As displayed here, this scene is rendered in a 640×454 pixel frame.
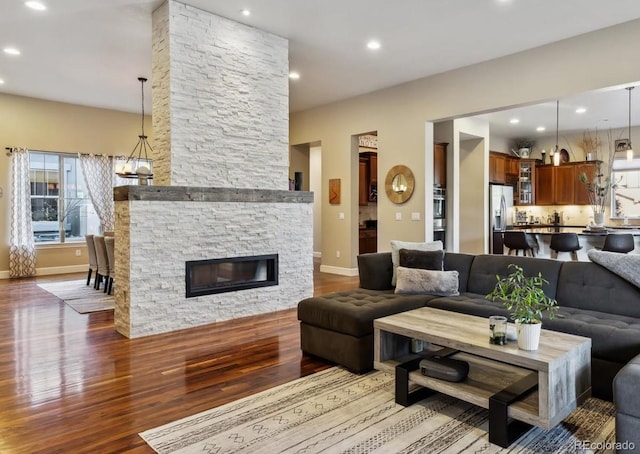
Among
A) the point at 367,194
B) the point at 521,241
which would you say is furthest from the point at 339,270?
the point at 521,241

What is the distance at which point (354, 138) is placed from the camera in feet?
26.5

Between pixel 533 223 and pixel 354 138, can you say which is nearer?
pixel 354 138

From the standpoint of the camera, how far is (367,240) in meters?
9.22

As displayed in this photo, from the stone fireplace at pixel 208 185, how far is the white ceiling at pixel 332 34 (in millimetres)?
405

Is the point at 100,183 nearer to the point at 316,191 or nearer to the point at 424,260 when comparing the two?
the point at 316,191

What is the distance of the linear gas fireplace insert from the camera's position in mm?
4695

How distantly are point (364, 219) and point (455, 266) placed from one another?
5.59m

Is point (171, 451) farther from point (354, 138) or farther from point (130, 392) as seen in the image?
point (354, 138)

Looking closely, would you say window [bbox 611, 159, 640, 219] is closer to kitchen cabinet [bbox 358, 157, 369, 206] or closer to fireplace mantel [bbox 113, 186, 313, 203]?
kitchen cabinet [bbox 358, 157, 369, 206]

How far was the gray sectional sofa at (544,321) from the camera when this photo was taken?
2701mm

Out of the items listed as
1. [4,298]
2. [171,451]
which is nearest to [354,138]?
[4,298]

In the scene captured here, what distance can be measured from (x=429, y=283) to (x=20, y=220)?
7782 millimetres

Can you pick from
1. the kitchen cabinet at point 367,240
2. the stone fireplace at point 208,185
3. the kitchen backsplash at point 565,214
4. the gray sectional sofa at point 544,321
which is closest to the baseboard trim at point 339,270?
the kitchen cabinet at point 367,240

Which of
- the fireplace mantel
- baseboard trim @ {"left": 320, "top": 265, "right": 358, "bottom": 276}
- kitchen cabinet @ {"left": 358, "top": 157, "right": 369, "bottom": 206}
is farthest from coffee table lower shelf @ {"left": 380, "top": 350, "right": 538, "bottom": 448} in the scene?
kitchen cabinet @ {"left": 358, "top": 157, "right": 369, "bottom": 206}
